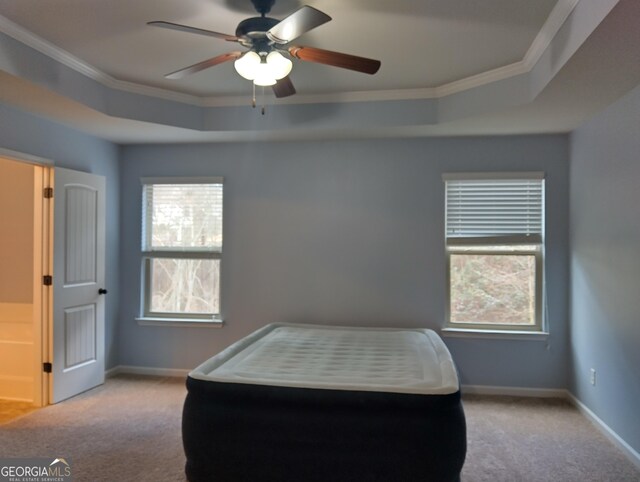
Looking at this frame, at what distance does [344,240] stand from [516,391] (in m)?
2.07

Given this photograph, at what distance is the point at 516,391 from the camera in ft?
13.2

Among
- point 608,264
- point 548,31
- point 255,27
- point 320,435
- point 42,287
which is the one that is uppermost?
point 548,31

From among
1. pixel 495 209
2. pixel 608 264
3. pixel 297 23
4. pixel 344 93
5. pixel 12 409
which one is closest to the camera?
pixel 297 23

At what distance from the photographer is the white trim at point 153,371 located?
4.54 m

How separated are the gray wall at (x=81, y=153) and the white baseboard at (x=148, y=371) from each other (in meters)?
0.08

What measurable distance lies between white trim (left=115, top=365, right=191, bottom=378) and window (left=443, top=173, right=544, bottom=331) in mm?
2701

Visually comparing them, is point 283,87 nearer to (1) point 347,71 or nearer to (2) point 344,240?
(1) point 347,71

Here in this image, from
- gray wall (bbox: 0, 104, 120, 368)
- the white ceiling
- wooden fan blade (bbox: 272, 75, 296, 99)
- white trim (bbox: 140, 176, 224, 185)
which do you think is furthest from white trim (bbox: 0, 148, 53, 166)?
wooden fan blade (bbox: 272, 75, 296, 99)

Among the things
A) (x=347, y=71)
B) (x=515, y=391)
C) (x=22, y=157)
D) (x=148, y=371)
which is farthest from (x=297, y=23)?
(x=148, y=371)

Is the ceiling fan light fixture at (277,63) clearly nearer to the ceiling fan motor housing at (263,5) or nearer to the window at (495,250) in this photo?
the ceiling fan motor housing at (263,5)

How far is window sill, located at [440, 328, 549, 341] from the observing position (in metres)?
4.01

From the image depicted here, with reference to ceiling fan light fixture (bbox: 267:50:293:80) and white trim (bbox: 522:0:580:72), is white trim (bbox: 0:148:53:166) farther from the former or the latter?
white trim (bbox: 522:0:580:72)

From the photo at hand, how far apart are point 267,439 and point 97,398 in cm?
233

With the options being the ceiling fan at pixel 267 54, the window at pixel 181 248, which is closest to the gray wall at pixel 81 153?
the window at pixel 181 248
